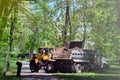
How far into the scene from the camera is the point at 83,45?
509 centimetres

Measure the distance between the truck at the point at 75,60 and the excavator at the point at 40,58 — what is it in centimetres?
9

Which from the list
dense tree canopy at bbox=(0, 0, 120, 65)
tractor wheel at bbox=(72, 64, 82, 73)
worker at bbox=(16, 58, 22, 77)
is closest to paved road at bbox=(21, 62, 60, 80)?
worker at bbox=(16, 58, 22, 77)

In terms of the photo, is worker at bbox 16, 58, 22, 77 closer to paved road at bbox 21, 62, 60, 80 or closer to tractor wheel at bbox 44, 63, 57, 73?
paved road at bbox 21, 62, 60, 80

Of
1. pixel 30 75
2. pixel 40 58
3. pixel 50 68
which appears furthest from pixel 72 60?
pixel 30 75

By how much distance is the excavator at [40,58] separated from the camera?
4327mm

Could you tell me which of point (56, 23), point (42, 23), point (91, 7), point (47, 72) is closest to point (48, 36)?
point (42, 23)

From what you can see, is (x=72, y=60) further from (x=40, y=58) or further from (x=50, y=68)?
(x=40, y=58)

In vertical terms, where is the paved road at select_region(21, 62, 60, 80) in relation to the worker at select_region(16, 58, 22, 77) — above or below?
below

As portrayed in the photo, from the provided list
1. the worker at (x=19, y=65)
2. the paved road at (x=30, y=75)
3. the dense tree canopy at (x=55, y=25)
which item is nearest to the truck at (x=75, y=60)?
the dense tree canopy at (x=55, y=25)

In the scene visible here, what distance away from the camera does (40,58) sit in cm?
461

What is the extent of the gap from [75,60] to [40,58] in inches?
43.3

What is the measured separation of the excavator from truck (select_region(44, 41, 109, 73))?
0.30 ft

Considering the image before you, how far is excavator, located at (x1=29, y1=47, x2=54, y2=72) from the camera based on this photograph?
4327 millimetres

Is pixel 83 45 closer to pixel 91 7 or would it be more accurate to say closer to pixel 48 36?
pixel 91 7
